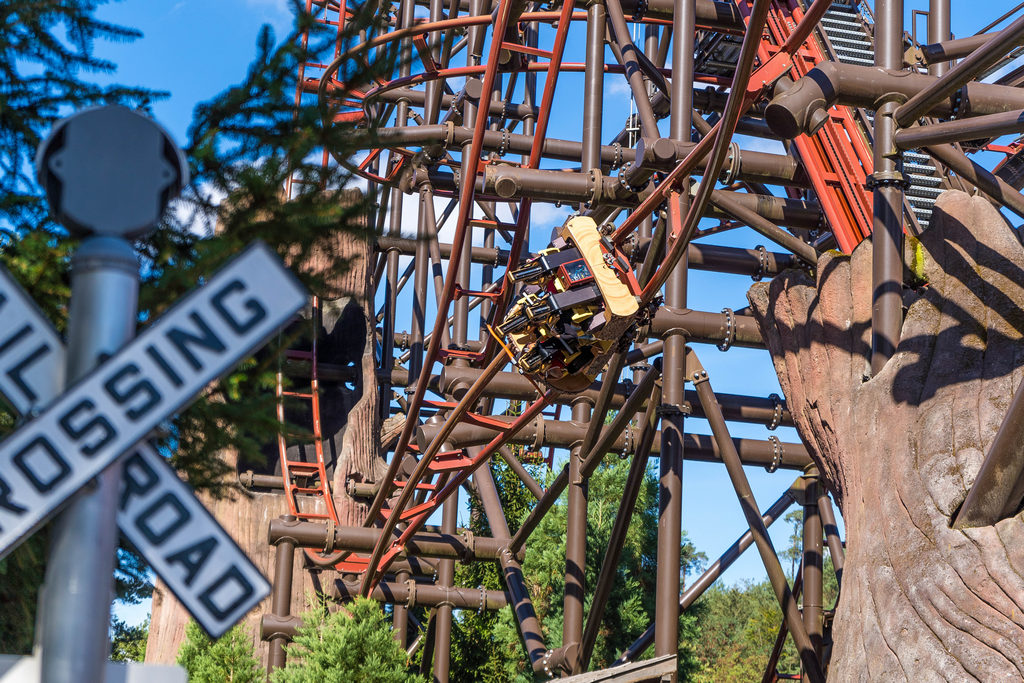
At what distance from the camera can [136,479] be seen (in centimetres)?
161

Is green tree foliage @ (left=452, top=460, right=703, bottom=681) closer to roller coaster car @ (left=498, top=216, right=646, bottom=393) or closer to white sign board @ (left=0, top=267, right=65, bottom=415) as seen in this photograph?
roller coaster car @ (left=498, top=216, right=646, bottom=393)

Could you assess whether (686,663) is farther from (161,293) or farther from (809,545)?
(161,293)

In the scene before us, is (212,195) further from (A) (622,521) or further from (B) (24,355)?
(A) (622,521)

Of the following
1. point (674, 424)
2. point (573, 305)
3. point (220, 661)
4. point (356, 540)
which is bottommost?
point (220, 661)

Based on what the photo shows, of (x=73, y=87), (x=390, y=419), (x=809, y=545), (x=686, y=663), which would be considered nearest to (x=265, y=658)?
(x=390, y=419)

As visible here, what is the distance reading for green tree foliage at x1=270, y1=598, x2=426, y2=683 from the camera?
896cm

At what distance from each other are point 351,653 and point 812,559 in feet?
14.6

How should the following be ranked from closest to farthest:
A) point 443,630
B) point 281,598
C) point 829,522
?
point 281,598
point 829,522
point 443,630

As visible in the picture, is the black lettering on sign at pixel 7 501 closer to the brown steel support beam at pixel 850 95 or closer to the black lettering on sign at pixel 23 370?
the black lettering on sign at pixel 23 370

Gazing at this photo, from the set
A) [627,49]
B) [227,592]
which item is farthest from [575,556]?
[227,592]

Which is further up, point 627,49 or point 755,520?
point 627,49

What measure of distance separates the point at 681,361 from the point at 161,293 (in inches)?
232

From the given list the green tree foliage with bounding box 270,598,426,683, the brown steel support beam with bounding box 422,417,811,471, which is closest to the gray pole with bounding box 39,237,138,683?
the green tree foliage with bounding box 270,598,426,683

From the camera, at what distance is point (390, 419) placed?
14.5 meters
